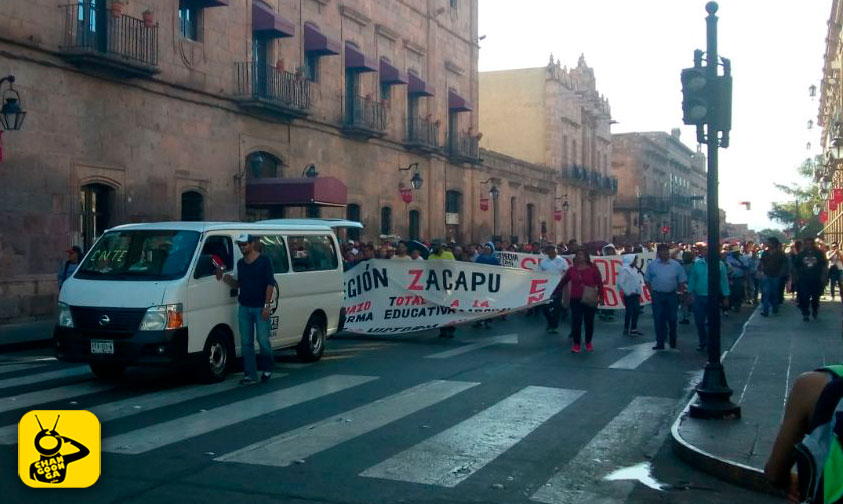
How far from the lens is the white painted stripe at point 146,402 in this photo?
886 centimetres

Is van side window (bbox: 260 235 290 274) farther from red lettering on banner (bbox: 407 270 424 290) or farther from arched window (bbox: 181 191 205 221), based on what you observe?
arched window (bbox: 181 191 205 221)

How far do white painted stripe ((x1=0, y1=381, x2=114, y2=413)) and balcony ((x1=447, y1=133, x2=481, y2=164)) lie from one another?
95.9 ft

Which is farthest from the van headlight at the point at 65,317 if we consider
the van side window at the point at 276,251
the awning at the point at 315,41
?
the awning at the point at 315,41

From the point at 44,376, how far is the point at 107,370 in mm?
1057

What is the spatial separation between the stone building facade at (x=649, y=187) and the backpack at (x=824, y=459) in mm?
74333

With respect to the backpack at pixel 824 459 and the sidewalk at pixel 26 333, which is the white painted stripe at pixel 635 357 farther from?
the backpack at pixel 824 459

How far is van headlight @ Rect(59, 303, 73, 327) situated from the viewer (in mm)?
10797

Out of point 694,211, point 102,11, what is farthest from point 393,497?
point 694,211

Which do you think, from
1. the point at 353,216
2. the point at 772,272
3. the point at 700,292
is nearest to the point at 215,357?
the point at 700,292

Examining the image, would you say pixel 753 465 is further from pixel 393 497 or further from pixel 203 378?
pixel 203 378

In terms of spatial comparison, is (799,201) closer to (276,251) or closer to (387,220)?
(387,220)

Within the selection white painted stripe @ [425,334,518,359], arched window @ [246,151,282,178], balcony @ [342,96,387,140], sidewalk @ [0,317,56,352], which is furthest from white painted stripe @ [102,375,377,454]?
balcony @ [342,96,387,140]

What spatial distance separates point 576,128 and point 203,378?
5392 cm

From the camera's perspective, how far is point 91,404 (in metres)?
9.72
